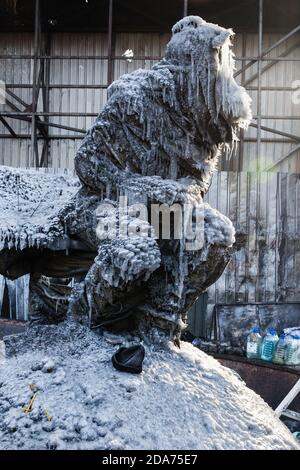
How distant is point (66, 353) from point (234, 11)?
550cm

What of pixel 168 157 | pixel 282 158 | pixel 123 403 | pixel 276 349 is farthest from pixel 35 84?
pixel 123 403

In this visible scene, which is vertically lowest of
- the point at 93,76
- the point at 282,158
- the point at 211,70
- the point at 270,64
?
the point at 211,70

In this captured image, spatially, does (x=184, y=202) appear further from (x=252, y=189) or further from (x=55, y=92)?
(x=55, y=92)

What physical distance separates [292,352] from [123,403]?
2569 mm

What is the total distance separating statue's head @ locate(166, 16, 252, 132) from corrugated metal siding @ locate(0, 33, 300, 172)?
4420 mm

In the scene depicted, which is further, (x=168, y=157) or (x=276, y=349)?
(x=276, y=349)

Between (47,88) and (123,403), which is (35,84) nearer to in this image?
(47,88)

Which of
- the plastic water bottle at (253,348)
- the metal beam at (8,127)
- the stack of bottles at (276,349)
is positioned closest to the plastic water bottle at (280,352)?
the stack of bottles at (276,349)

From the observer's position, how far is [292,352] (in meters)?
3.73

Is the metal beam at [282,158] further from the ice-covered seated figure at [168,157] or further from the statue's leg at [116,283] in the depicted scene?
the statue's leg at [116,283]

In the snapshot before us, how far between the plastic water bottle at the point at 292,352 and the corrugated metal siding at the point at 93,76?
2.89m

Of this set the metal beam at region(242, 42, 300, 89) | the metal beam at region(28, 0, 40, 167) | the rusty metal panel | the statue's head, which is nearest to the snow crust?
the statue's head

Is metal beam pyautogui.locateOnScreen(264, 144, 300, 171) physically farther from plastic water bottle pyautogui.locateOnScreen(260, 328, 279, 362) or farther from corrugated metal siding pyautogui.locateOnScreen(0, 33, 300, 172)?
plastic water bottle pyautogui.locateOnScreen(260, 328, 279, 362)
